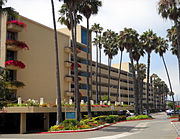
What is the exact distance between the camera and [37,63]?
42531 millimetres

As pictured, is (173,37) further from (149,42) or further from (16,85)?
(16,85)

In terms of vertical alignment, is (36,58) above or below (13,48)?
below

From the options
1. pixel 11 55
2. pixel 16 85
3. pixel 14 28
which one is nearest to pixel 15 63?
pixel 11 55

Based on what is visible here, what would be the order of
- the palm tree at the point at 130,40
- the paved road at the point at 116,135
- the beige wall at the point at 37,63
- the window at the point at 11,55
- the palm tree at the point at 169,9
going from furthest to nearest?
the palm tree at the point at 130,40, the beige wall at the point at 37,63, the window at the point at 11,55, the palm tree at the point at 169,9, the paved road at the point at 116,135

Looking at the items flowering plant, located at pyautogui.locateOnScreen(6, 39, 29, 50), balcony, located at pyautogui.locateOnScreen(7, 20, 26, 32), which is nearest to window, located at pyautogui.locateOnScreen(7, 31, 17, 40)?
balcony, located at pyautogui.locateOnScreen(7, 20, 26, 32)

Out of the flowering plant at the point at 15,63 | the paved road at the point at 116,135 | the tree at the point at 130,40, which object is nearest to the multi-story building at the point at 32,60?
the flowering plant at the point at 15,63

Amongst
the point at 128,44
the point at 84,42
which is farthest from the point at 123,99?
the point at 128,44

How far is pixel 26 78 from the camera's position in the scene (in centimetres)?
3928

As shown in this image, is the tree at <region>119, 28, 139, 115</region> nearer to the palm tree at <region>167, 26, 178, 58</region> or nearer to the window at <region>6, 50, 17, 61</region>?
the palm tree at <region>167, 26, 178, 58</region>

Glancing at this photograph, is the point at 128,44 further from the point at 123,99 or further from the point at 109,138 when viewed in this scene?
the point at 123,99

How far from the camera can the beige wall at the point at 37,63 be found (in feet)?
129

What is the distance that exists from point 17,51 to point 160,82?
113m

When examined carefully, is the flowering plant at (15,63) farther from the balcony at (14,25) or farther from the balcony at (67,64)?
the balcony at (67,64)

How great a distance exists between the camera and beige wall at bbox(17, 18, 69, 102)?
129 ft
